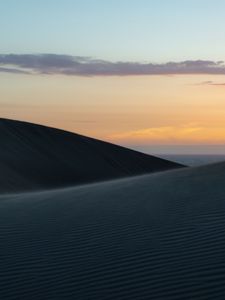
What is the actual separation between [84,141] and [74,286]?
24059mm

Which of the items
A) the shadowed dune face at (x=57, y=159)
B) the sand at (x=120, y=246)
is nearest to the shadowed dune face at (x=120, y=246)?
the sand at (x=120, y=246)

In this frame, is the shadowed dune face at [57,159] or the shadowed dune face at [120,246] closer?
the shadowed dune face at [120,246]

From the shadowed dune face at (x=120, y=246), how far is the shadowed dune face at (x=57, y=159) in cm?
890

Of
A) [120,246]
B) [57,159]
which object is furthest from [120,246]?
[57,159]

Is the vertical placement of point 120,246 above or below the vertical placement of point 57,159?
above

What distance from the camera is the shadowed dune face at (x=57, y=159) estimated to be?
2289 cm

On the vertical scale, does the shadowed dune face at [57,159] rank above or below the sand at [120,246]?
below

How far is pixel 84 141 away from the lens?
30.4 m

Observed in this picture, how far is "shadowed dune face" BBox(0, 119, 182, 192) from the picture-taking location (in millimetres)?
22891

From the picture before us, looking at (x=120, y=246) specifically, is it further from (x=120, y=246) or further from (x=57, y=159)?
(x=57, y=159)

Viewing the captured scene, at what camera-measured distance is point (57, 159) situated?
87.2 feet

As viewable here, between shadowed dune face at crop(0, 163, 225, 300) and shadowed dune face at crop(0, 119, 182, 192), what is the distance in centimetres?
890

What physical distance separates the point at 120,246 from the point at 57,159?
62.2 ft

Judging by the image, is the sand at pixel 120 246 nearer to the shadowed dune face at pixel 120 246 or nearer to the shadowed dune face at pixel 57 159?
the shadowed dune face at pixel 120 246
